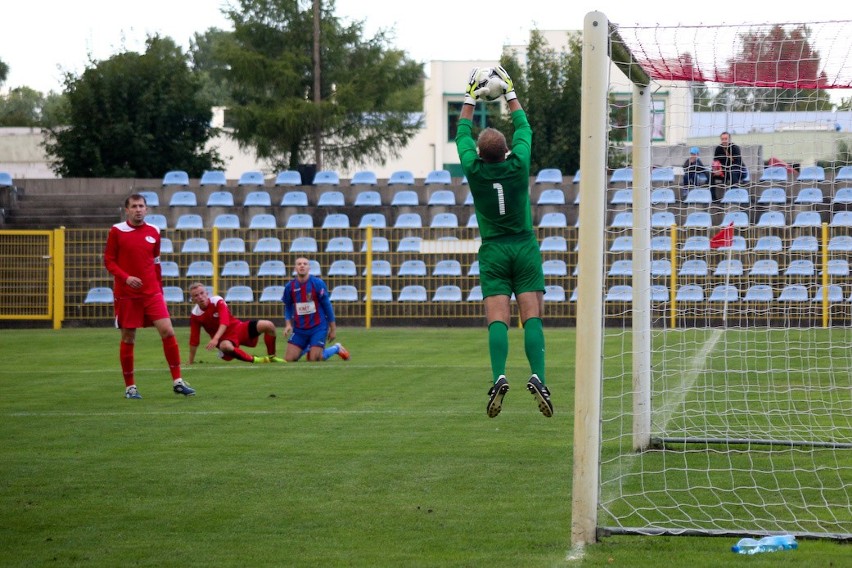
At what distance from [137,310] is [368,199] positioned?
1663cm

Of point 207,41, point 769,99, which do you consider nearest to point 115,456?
point 769,99

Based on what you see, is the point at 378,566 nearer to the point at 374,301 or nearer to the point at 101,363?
the point at 101,363

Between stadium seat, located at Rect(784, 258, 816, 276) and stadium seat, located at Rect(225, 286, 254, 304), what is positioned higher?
stadium seat, located at Rect(784, 258, 816, 276)

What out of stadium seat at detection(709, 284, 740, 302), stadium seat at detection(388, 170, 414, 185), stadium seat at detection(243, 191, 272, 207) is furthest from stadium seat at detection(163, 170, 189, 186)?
stadium seat at detection(709, 284, 740, 302)

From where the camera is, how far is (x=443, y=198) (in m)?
28.0

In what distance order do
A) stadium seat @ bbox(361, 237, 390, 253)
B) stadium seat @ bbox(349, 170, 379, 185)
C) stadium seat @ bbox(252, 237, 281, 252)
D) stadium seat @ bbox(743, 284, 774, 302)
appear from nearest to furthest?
stadium seat @ bbox(743, 284, 774, 302), stadium seat @ bbox(361, 237, 390, 253), stadium seat @ bbox(252, 237, 281, 252), stadium seat @ bbox(349, 170, 379, 185)

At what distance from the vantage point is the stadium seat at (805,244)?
16.5 m

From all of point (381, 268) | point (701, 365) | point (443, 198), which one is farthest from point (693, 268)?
point (443, 198)

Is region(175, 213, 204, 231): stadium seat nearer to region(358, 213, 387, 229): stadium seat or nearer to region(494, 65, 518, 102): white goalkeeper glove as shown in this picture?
region(358, 213, 387, 229): stadium seat

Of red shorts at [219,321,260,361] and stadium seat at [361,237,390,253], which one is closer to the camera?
red shorts at [219,321,260,361]

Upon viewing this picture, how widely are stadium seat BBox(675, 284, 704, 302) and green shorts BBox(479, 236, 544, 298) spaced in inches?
420

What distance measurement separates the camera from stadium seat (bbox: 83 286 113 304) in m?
25.6

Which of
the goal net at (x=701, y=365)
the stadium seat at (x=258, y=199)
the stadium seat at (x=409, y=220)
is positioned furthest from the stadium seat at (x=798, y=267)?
the stadium seat at (x=258, y=199)

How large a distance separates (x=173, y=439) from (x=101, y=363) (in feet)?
27.5
